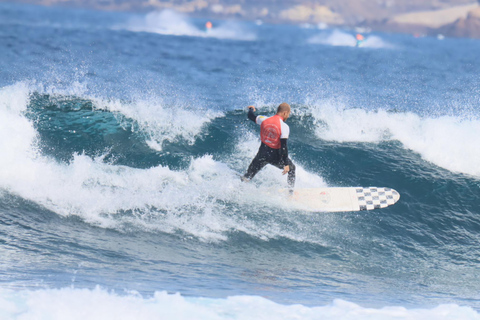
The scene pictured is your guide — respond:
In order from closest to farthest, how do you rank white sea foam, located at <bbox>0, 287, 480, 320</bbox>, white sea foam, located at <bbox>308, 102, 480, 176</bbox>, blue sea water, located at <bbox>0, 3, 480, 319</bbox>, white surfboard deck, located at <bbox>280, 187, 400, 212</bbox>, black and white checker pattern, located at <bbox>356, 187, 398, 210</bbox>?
1. white sea foam, located at <bbox>0, 287, 480, 320</bbox>
2. blue sea water, located at <bbox>0, 3, 480, 319</bbox>
3. white surfboard deck, located at <bbox>280, 187, 400, 212</bbox>
4. black and white checker pattern, located at <bbox>356, 187, 398, 210</bbox>
5. white sea foam, located at <bbox>308, 102, 480, 176</bbox>

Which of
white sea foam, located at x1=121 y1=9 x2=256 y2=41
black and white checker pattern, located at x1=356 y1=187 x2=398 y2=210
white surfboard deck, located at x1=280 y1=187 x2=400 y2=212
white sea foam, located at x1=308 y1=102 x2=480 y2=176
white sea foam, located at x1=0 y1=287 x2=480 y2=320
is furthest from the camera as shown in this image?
white sea foam, located at x1=121 y1=9 x2=256 y2=41

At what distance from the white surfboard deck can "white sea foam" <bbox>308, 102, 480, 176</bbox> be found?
8.91ft

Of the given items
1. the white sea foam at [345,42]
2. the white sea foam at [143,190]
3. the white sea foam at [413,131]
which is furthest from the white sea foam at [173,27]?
the white sea foam at [143,190]

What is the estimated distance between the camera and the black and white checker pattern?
28.4ft

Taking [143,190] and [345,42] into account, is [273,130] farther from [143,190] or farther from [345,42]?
[345,42]

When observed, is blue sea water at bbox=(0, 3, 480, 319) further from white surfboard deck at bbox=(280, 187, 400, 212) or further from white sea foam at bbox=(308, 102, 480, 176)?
white surfboard deck at bbox=(280, 187, 400, 212)

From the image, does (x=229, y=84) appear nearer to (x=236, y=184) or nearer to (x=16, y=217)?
(x=236, y=184)

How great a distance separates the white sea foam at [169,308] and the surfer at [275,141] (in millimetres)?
3135

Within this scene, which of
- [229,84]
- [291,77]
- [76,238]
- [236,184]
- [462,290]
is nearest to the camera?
[462,290]

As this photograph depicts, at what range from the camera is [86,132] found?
1087cm

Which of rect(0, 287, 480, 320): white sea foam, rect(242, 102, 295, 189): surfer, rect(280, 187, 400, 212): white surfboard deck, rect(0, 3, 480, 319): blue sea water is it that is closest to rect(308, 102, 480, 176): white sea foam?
rect(0, 3, 480, 319): blue sea water

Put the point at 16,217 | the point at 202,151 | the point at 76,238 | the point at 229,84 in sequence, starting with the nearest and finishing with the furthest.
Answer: the point at 76,238
the point at 16,217
the point at 202,151
the point at 229,84

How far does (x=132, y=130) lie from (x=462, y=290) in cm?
770

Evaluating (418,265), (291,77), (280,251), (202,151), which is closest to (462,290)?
(418,265)
